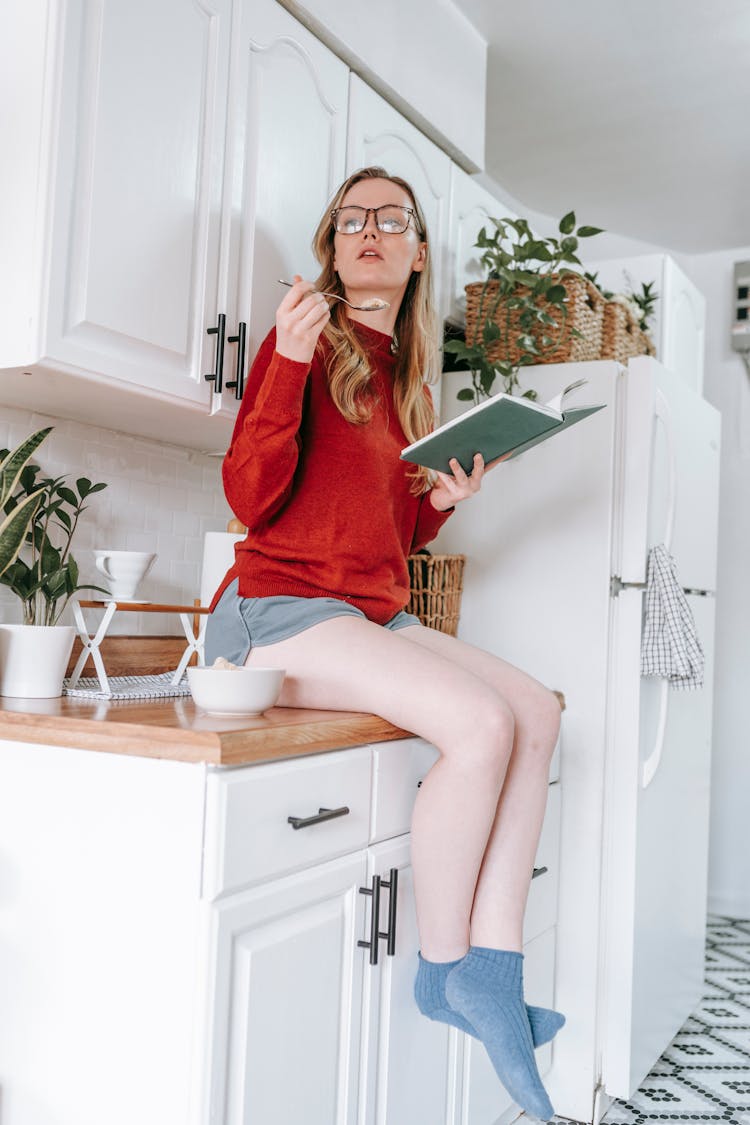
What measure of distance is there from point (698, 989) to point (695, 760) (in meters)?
0.62

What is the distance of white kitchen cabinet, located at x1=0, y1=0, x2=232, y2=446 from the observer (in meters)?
1.33

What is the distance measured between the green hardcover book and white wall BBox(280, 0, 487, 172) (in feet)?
2.80

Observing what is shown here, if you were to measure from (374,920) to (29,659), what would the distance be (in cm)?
58

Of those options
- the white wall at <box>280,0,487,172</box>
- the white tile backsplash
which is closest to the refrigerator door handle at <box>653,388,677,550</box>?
the white wall at <box>280,0,487,172</box>

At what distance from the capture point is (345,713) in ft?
4.59

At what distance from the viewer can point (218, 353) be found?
1.63 meters

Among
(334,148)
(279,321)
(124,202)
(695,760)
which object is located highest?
(334,148)

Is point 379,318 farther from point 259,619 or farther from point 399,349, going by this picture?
point 259,619

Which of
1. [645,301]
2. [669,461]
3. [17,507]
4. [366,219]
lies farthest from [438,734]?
[645,301]

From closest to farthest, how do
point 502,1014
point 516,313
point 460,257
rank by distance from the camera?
point 502,1014 → point 516,313 → point 460,257

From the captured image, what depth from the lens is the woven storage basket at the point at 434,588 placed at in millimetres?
2162

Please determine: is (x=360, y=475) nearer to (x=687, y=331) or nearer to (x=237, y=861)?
(x=237, y=861)

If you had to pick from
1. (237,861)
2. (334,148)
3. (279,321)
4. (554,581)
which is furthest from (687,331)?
(237,861)

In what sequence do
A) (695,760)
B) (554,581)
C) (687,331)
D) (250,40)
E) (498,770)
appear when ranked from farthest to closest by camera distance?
(687,331)
(695,760)
(554,581)
(250,40)
(498,770)
